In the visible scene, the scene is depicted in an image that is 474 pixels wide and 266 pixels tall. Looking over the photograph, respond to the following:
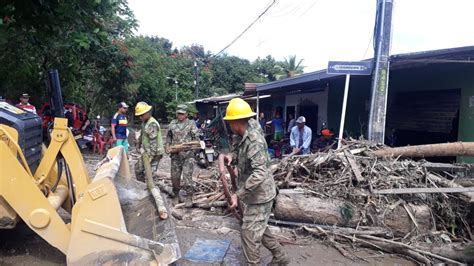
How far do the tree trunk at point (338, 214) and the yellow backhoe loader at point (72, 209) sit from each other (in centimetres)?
197

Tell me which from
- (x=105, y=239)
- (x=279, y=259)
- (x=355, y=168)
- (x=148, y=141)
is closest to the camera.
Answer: (x=105, y=239)

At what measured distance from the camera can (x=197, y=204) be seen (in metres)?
6.19

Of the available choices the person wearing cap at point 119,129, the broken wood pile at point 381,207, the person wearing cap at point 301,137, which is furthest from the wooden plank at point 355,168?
the person wearing cap at point 119,129

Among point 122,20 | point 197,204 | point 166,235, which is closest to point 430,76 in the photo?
point 197,204

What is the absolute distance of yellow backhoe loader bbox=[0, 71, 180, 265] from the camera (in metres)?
2.69

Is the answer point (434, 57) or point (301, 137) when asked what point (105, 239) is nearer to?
point (434, 57)

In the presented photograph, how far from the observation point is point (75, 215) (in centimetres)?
276

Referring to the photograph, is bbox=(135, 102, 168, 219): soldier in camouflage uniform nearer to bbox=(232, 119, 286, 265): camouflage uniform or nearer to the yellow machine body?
the yellow machine body

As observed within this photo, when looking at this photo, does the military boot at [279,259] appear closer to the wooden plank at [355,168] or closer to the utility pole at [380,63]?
the wooden plank at [355,168]

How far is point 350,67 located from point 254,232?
4.30 meters

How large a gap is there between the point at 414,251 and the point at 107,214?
3643mm

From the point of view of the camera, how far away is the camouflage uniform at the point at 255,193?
11.4 ft

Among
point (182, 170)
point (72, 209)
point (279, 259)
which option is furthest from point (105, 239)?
point (182, 170)

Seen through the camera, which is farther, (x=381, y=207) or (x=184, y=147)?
(x=184, y=147)
